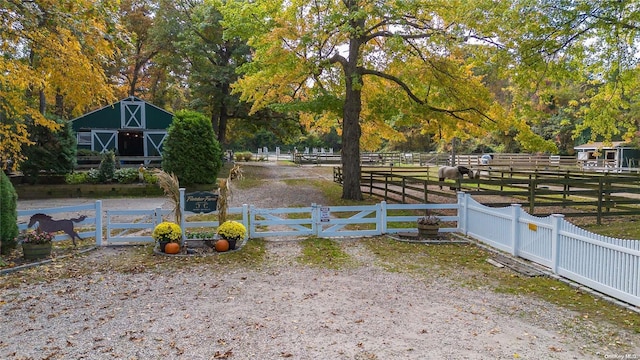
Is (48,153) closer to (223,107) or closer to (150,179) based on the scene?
(150,179)

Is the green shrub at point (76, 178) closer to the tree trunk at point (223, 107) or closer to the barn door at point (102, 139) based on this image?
the barn door at point (102, 139)

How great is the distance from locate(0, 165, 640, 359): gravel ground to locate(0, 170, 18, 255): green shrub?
1318 mm

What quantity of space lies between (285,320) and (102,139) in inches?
947

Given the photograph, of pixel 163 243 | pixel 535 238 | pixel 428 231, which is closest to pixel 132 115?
pixel 163 243

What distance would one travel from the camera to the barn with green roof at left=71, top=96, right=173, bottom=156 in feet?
81.0

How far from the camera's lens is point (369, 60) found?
15875 millimetres

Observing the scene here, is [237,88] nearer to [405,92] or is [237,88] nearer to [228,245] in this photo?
[405,92]

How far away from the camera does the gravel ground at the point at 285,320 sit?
4.09 m

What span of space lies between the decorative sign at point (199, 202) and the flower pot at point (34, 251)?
104 inches

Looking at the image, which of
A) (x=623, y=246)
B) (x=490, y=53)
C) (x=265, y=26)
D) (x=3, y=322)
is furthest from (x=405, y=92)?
(x=3, y=322)

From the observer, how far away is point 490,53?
11.9 m

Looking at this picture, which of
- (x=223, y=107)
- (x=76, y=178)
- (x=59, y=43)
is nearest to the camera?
(x=59, y=43)

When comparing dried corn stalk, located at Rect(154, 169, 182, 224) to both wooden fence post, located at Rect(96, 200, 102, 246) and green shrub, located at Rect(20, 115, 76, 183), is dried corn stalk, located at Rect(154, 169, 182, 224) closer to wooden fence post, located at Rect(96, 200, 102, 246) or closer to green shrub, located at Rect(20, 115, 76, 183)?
wooden fence post, located at Rect(96, 200, 102, 246)

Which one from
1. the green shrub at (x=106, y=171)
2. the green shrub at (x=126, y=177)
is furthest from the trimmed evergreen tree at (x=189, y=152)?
the green shrub at (x=106, y=171)
